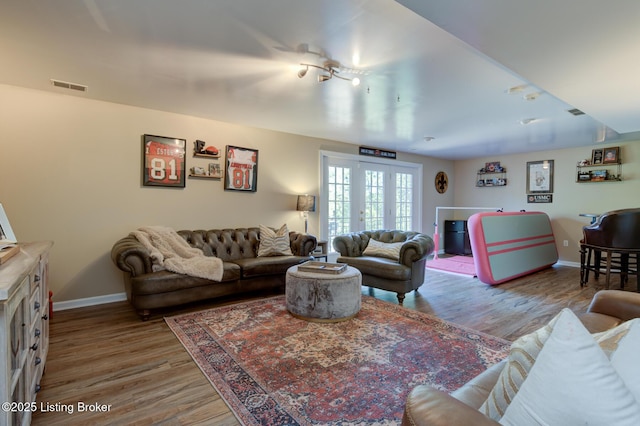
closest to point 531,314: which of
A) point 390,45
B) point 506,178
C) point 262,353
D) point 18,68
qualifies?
point 262,353

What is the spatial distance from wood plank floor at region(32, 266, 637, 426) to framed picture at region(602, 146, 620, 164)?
2358 mm

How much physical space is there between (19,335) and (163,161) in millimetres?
2895

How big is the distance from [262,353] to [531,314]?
2.87 m

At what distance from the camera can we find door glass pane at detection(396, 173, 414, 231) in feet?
22.4

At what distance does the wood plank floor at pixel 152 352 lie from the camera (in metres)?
1.74

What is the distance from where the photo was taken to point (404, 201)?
6957 mm

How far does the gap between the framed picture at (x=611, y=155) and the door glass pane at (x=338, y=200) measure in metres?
4.62

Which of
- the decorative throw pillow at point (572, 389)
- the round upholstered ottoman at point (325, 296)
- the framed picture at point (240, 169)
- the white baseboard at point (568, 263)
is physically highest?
the framed picture at point (240, 169)

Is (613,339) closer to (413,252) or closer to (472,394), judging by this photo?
(472,394)

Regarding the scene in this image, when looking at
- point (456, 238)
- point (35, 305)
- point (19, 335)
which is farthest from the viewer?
point (456, 238)

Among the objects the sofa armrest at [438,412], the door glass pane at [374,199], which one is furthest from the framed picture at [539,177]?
the sofa armrest at [438,412]

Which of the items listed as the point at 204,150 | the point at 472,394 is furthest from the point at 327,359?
the point at 204,150

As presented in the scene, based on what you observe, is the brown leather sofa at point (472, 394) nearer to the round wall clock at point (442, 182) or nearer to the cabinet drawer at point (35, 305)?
the cabinet drawer at point (35, 305)

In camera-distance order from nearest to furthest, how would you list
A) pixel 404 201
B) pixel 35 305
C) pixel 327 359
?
pixel 35 305 → pixel 327 359 → pixel 404 201
